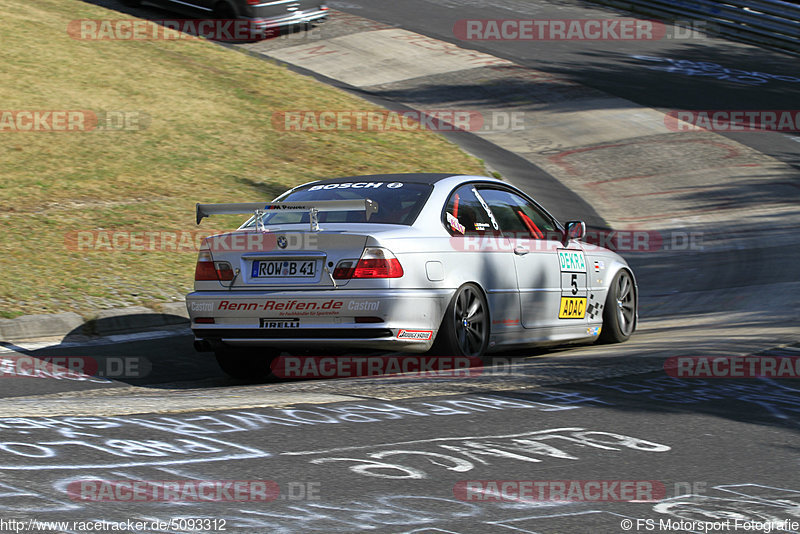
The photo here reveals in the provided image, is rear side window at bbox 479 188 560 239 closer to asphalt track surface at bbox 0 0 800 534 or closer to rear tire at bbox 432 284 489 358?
rear tire at bbox 432 284 489 358

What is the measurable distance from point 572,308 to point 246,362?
2.87 metres

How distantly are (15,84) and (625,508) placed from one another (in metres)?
16.4

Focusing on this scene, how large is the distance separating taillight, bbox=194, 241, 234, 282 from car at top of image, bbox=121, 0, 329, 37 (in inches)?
718

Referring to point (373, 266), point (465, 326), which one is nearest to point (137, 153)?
point (465, 326)

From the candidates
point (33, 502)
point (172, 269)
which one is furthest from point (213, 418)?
point (172, 269)

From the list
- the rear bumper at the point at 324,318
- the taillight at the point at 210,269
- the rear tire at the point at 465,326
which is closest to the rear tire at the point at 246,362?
the rear bumper at the point at 324,318

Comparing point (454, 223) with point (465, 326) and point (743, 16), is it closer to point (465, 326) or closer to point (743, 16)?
point (465, 326)

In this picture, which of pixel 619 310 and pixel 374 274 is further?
pixel 619 310

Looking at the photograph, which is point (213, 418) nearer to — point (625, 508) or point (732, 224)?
point (625, 508)

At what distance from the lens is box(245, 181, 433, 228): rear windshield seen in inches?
305

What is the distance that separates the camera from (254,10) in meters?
25.1

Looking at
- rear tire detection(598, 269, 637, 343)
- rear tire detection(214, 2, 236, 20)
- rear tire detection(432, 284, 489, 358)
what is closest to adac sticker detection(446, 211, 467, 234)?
rear tire detection(432, 284, 489, 358)

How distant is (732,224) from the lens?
54.6 feet

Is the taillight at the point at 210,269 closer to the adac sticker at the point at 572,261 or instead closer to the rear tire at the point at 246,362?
the rear tire at the point at 246,362
